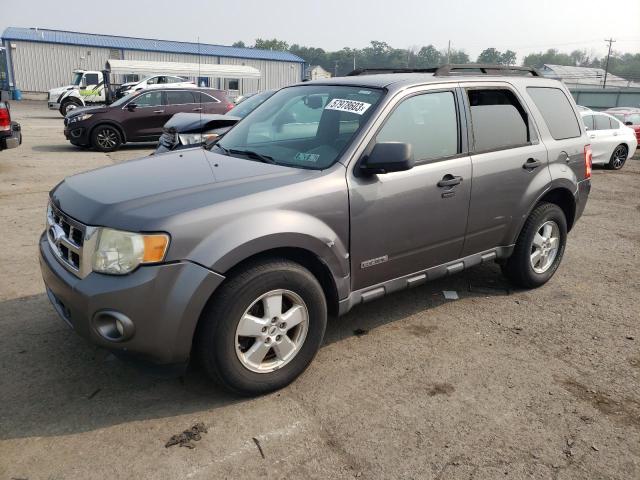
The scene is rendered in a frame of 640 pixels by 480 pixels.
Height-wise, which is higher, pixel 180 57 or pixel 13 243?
pixel 180 57

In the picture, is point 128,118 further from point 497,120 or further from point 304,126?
point 497,120

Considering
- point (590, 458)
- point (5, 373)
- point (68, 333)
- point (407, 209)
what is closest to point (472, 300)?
point (407, 209)

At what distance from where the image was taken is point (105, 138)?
13.4 meters

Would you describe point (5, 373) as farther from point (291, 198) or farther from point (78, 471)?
point (291, 198)

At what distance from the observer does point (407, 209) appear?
11.5 ft

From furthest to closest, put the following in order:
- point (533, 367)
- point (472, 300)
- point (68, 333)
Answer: point (472, 300)
point (68, 333)
point (533, 367)

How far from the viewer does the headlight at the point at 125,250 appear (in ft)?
8.50

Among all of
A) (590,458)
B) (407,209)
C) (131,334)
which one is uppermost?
(407,209)

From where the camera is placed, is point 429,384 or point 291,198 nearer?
point 291,198

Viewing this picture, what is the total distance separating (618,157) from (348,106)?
12.2 metres

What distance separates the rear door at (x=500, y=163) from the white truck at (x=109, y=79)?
1689cm

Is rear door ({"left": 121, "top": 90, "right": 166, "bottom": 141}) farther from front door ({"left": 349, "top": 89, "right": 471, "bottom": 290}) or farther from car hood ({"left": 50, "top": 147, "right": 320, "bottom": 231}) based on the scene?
front door ({"left": 349, "top": 89, "right": 471, "bottom": 290})

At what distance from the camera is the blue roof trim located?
1686 inches

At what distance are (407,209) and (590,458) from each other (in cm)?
172
